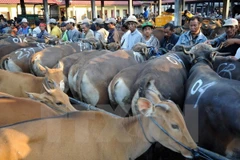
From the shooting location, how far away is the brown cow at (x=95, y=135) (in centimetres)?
275

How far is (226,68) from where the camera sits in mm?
5207

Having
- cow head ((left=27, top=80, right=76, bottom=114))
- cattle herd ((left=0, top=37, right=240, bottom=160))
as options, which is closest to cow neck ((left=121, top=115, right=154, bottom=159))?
cattle herd ((left=0, top=37, right=240, bottom=160))

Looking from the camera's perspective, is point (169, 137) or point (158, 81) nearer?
point (169, 137)

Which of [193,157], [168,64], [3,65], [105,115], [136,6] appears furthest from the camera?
[136,6]

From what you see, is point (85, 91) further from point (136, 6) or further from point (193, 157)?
point (136, 6)

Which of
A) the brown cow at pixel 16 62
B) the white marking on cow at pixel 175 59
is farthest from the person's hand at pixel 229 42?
the brown cow at pixel 16 62

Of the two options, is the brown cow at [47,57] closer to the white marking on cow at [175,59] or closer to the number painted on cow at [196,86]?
the white marking on cow at [175,59]

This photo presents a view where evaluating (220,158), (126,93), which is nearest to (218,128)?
(220,158)

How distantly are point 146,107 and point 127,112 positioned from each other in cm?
190

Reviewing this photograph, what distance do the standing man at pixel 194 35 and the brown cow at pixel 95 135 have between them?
10.9 ft

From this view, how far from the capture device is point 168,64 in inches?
196

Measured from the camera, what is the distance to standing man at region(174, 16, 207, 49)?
6009mm

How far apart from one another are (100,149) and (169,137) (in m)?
0.70

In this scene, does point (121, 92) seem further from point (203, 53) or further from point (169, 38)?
point (169, 38)
